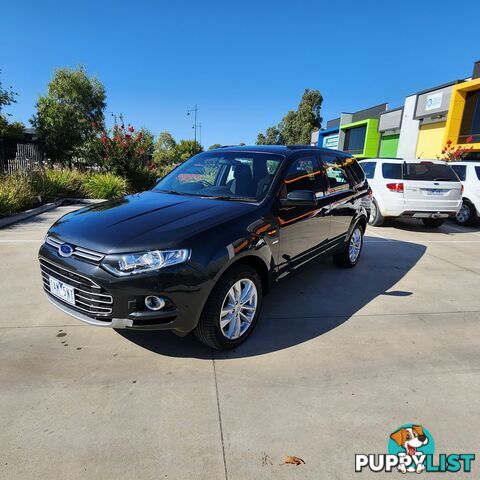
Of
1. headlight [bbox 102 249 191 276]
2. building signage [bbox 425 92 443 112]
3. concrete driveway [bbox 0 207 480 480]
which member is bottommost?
concrete driveway [bbox 0 207 480 480]

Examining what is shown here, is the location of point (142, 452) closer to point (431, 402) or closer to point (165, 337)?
point (165, 337)

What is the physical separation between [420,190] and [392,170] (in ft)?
2.57

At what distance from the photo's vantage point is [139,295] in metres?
2.47

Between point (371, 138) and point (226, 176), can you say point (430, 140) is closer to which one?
point (371, 138)

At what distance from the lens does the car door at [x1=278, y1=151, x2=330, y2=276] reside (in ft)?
11.5

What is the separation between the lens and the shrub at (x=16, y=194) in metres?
8.24

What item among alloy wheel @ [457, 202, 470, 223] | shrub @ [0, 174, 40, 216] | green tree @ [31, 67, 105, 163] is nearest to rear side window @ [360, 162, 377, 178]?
alloy wheel @ [457, 202, 470, 223]

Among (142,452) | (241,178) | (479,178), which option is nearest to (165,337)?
(142,452)

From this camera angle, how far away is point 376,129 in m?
30.0

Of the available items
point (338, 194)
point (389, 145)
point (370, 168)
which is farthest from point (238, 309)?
point (389, 145)

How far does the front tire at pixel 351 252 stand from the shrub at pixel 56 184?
29.3 ft

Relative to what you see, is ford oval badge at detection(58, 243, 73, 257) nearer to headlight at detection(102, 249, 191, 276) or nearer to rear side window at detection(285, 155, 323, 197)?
headlight at detection(102, 249, 191, 276)

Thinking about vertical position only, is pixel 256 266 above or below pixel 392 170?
below

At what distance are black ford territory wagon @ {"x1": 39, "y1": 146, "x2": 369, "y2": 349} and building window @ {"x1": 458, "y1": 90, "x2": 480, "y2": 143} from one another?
19.4 meters
